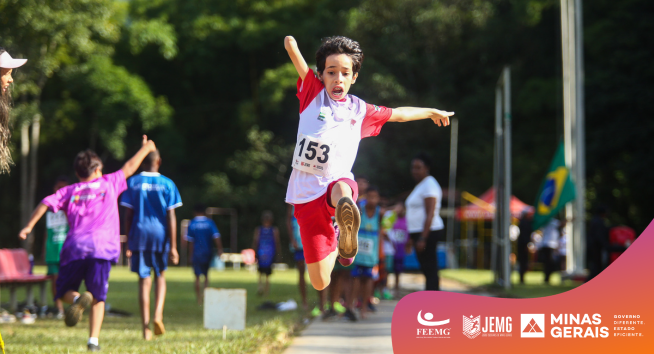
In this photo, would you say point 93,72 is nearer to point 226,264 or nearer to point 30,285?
point 226,264

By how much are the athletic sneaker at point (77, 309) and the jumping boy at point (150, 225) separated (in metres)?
1.34

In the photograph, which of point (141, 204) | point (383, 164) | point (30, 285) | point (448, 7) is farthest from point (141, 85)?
point (141, 204)

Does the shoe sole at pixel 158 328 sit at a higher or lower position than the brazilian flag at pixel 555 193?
lower

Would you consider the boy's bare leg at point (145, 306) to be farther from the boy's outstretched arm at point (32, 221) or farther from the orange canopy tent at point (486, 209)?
the orange canopy tent at point (486, 209)

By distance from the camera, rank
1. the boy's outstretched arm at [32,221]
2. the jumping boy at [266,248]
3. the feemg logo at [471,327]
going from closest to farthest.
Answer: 1. the boy's outstretched arm at [32,221]
2. the feemg logo at [471,327]
3. the jumping boy at [266,248]

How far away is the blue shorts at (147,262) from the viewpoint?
741 centimetres

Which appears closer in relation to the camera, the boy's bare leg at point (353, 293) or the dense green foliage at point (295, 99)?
the boy's bare leg at point (353, 293)

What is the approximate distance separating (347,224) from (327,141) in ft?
2.15

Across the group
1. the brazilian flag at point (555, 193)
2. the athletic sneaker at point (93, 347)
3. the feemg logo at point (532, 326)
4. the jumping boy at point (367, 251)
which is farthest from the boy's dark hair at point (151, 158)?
the brazilian flag at point (555, 193)

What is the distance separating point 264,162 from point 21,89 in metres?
13.1

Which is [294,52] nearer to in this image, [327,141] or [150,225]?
[327,141]

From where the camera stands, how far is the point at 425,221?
820 centimetres

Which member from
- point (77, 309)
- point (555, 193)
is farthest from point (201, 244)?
point (555, 193)

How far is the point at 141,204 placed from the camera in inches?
295
